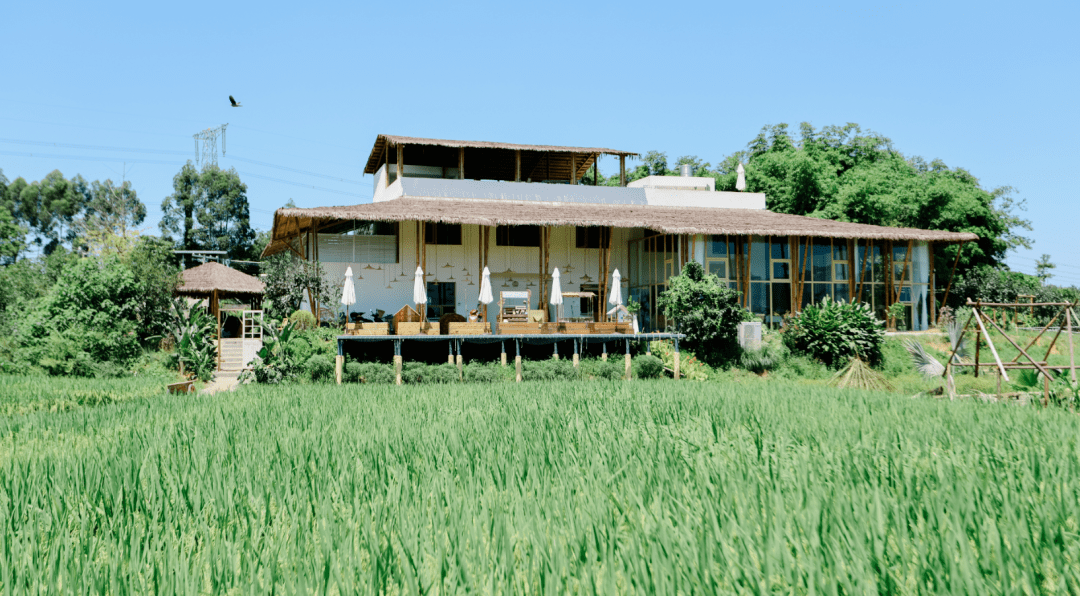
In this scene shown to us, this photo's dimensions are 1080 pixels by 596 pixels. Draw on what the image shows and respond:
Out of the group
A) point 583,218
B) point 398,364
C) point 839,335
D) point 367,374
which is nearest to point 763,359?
point 839,335

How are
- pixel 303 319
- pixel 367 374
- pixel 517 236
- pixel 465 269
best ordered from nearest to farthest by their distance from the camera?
pixel 367 374, pixel 303 319, pixel 465 269, pixel 517 236

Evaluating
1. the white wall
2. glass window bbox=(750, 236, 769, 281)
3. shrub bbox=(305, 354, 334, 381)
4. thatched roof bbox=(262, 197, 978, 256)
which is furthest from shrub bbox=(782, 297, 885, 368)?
shrub bbox=(305, 354, 334, 381)

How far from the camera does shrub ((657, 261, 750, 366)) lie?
17.2 m

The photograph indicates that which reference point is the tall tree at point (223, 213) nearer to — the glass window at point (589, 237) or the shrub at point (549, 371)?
the glass window at point (589, 237)

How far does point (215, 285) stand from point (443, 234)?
1096 cm

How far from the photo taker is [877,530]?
2.63 meters

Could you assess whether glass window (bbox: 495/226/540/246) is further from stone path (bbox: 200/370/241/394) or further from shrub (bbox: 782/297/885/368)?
stone path (bbox: 200/370/241/394)

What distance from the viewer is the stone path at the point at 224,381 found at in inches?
607

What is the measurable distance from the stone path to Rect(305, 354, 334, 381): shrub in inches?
60.8

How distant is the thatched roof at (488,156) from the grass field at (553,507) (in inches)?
641

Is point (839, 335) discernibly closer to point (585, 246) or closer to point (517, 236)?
point (585, 246)

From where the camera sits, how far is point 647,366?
16.2 metres

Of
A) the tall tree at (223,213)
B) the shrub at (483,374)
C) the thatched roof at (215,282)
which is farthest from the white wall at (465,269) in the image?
the tall tree at (223,213)

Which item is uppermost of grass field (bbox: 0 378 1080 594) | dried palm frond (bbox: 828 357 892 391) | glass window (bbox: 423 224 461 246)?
glass window (bbox: 423 224 461 246)
